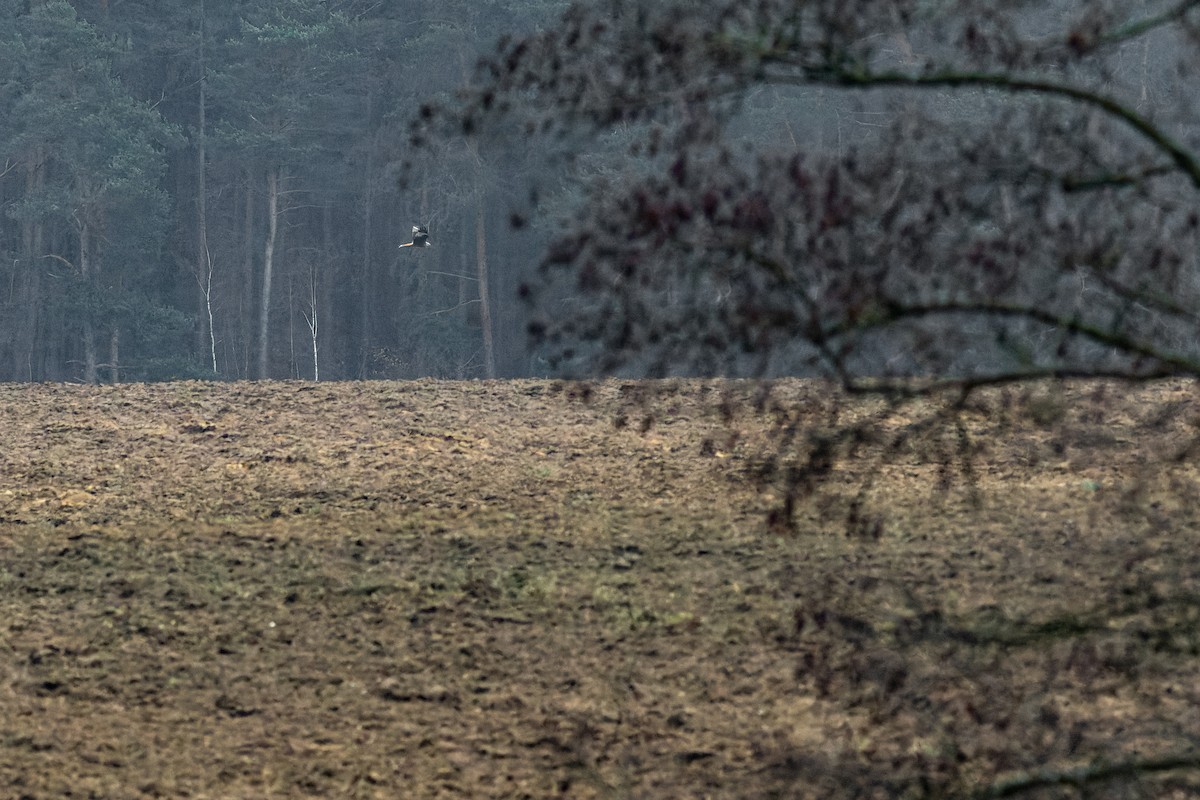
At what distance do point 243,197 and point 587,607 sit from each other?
36735 mm

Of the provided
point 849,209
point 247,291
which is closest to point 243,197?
point 247,291

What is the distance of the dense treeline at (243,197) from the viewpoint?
33000mm

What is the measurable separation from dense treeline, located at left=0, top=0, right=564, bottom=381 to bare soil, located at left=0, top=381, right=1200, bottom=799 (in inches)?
836

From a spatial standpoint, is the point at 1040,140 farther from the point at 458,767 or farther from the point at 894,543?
the point at 894,543

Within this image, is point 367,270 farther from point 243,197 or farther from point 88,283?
point 88,283

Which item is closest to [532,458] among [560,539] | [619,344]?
[560,539]

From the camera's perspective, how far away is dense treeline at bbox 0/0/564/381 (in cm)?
3300

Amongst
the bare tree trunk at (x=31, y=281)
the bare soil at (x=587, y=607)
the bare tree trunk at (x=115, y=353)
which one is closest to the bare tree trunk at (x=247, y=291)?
the bare tree trunk at (x=115, y=353)

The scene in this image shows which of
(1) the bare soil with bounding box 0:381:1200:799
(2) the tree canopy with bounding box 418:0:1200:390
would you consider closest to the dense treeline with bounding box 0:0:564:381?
(1) the bare soil with bounding box 0:381:1200:799

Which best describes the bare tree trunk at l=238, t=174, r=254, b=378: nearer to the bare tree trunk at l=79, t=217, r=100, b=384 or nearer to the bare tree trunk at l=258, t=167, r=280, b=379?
the bare tree trunk at l=258, t=167, r=280, b=379

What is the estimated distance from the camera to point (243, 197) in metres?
42.2

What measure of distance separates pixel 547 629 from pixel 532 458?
8.53 ft

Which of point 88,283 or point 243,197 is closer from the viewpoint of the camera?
point 88,283

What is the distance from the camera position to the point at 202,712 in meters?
6.80
